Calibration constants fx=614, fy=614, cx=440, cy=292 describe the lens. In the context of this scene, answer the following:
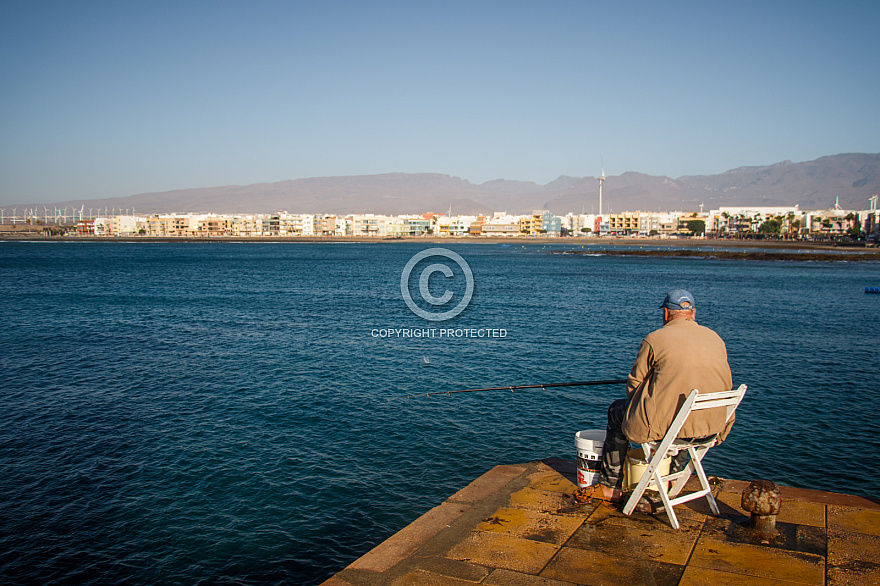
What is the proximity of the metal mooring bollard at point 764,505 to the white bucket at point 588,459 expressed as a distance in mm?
1222

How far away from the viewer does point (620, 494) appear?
5574 millimetres

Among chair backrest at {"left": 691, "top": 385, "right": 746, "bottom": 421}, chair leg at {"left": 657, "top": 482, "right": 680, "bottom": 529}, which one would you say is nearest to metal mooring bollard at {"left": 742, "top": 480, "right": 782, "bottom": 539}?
chair leg at {"left": 657, "top": 482, "right": 680, "bottom": 529}

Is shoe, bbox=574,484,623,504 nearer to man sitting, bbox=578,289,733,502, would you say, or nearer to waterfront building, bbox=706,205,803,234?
man sitting, bbox=578,289,733,502

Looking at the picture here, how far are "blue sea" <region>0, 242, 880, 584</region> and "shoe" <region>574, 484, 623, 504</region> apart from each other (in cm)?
159

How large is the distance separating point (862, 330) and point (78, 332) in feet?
104

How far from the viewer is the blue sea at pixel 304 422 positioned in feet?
26.0

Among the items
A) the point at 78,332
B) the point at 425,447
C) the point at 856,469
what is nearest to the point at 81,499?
the point at 425,447

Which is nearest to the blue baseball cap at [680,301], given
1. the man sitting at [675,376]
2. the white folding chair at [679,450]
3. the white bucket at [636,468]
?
the man sitting at [675,376]

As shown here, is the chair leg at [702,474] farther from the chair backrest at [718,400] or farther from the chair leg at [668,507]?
the chair backrest at [718,400]

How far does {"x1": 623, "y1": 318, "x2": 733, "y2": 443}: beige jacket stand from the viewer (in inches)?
189

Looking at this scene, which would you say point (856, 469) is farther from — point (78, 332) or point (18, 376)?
point (78, 332)

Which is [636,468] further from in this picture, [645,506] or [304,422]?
[304,422]

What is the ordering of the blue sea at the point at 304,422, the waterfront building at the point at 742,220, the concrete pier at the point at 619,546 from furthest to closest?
the waterfront building at the point at 742,220 → the blue sea at the point at 304,422 → the concrete pier at the point at 619,546

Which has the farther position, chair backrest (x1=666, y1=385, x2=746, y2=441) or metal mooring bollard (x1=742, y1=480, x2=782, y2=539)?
metal mooring bollard (x1=742, y1=480, x2=782, y2=539)
